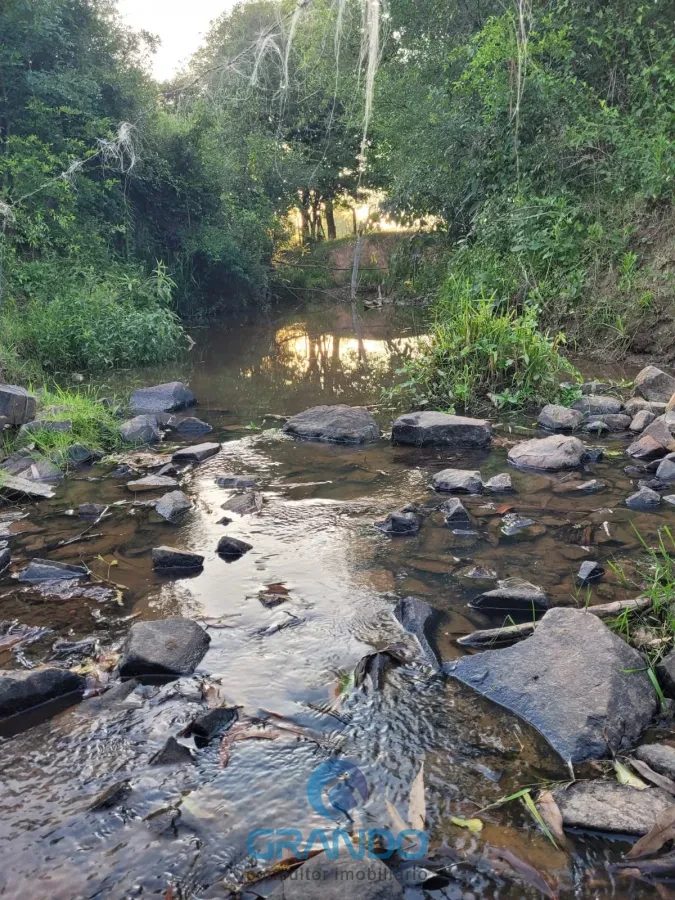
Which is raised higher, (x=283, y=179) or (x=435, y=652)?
(x=283, y=179)

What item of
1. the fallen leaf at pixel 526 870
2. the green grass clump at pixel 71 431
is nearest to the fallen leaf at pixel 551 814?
the fallen leaf at pixel 526 870

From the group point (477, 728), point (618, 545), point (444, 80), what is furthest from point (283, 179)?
point (477, 728)

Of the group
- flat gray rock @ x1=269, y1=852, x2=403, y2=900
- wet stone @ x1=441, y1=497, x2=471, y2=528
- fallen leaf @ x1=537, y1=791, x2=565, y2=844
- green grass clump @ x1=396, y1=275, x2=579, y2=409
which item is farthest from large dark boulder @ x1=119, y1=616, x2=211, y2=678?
green grass clump @ x1=396, y1=275, x2=579, y2=409

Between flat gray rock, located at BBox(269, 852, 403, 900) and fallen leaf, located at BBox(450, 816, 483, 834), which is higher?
flat gray rock, located at BBox(269, 852, 403, 900)

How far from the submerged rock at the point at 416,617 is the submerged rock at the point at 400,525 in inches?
34.1

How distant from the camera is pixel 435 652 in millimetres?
2723

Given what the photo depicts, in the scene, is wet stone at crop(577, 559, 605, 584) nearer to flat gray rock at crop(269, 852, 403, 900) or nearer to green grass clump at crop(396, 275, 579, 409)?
flat gray rock at crop(269, 852, 403, 900)

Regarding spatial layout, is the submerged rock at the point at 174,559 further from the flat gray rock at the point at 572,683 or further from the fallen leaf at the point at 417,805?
the fallen leaf at the point at 417,805

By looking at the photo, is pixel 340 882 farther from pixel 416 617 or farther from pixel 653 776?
pixel 416 617

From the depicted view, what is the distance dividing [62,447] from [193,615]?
297cm

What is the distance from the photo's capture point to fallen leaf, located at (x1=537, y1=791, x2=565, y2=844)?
72.8 inches

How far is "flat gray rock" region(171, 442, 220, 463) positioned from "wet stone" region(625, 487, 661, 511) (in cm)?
329

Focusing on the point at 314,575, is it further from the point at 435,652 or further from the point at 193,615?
the point at 435,652

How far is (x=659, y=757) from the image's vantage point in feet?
6.70
